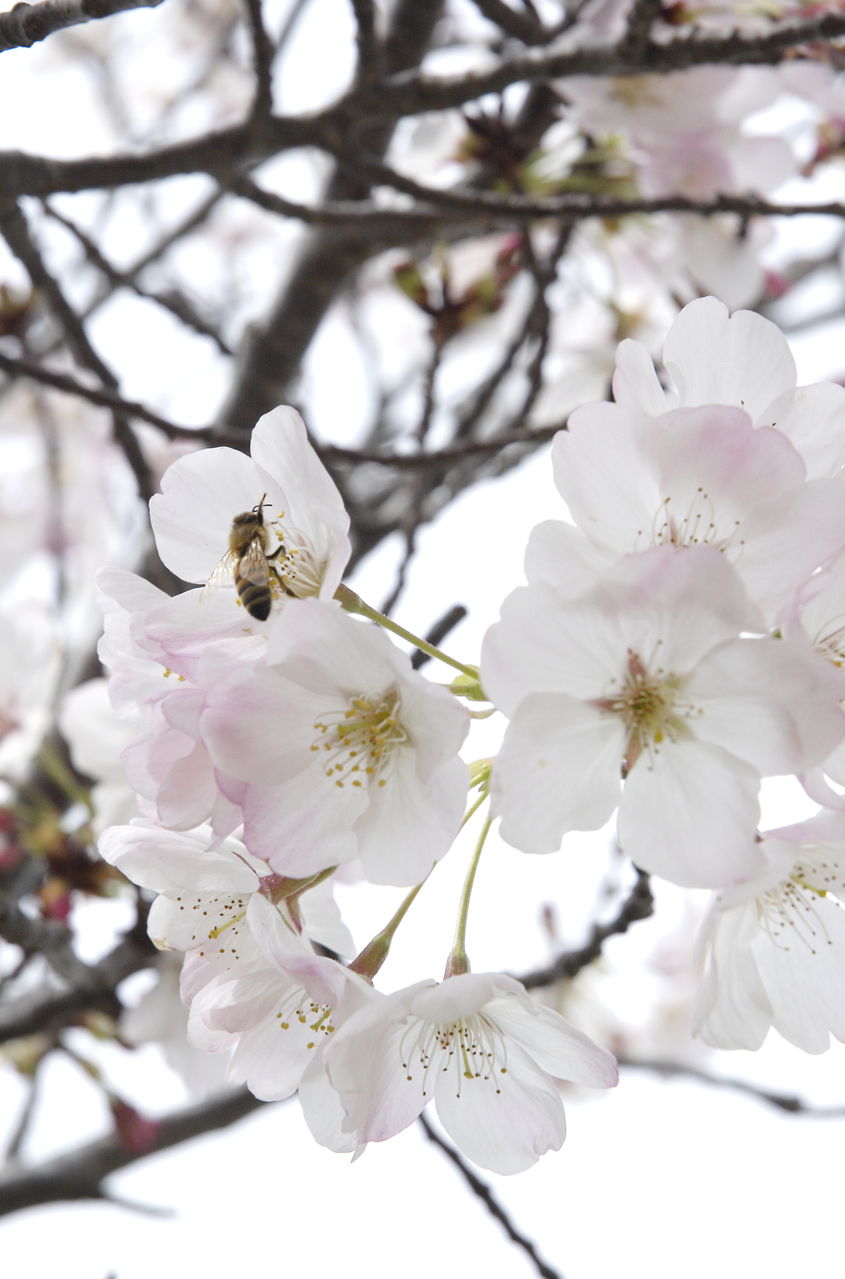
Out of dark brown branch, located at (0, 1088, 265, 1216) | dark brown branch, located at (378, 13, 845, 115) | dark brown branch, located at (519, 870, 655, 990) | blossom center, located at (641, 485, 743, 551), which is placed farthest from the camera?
dark brown branch, located at (0, 1088, 265, 1216)

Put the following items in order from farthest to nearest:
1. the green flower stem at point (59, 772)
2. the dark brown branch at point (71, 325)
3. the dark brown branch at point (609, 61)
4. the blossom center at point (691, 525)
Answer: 1. the green flower stem at point (59, 772)
2. the dark brown branch at point (71, 325)
3. the dark brown branch at point (609, 61)
4. the blossom center at point (691, 525)

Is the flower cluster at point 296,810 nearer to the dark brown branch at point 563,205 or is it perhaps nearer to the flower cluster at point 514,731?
the flower cluster at point 514,731

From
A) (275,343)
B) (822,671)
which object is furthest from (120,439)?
(822,671)

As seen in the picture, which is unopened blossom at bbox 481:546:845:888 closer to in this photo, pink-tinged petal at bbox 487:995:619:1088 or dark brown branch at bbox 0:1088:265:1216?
pink-tinged petal at bbox 487:995:619:1088

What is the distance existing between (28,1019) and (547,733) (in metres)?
1.47

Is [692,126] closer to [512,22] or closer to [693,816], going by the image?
[512,22]

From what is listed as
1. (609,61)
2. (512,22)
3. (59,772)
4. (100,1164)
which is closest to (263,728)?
(609,61)

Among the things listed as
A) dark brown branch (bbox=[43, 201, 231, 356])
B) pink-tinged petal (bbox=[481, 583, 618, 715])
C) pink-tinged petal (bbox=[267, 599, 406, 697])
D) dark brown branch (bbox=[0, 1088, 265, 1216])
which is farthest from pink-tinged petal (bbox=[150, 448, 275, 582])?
dark brown branch (bbox=[0, 1088, 265, 1216])

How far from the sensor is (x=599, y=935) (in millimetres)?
1527

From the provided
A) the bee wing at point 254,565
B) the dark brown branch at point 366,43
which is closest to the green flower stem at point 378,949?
the bee wing at point 254,565

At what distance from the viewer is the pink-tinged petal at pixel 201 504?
105cm

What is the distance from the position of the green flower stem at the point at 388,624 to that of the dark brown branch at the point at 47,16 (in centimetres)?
54

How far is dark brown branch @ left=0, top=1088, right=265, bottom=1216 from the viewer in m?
2.31

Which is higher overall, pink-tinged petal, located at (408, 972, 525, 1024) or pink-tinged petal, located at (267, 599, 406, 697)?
pink-tinged petal, located at (267, 599, 406, 697)
